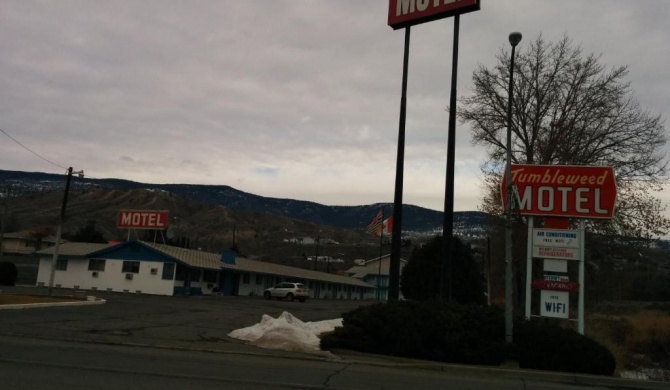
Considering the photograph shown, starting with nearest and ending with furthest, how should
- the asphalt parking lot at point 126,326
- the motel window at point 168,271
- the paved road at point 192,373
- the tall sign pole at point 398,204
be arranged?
the paved road at point 192,373
the asphalt parking lot at point 126,326
the tall sign pole at point 398,204
the motel window at point 168,271

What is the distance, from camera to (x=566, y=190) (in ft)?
61.0

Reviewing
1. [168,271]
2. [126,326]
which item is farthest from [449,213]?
[168,271]

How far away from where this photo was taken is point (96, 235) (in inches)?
3568

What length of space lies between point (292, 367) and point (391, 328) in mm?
3632

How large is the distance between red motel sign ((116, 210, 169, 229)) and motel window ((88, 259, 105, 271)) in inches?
253

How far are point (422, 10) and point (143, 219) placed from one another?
139 feet

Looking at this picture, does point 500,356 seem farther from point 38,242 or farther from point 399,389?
point 38,242

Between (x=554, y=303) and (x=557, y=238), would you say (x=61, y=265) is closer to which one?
(x=554, y=303)

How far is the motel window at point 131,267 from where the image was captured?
4869 cm

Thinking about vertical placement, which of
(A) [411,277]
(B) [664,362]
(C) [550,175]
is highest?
(C) [550,175]

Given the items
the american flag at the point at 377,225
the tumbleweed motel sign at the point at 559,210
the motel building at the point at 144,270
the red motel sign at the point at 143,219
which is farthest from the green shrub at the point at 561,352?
the red motel sign at the point at 143,219

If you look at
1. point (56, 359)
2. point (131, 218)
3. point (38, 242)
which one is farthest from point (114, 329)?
point (38, 242)

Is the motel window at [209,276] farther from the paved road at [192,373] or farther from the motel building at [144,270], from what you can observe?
the paved road at [192,373]

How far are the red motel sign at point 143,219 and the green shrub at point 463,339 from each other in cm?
→ 4388
